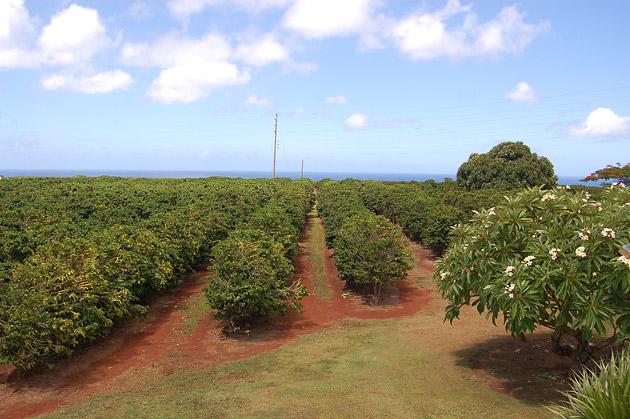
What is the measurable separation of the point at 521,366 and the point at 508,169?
39.4 metres

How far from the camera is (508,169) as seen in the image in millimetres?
45406

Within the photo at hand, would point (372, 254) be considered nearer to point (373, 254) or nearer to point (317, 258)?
point (373, 254)

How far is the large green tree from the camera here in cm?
4512

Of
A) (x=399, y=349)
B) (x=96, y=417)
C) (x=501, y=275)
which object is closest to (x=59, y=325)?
(x=96, y=417)

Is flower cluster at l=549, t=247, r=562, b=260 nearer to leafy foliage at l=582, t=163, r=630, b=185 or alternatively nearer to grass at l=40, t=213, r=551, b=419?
grass at l=40, t=213, r=551, b=419

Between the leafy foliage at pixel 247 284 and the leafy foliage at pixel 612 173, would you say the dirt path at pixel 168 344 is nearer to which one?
the leafy foliage at pixel 247 284

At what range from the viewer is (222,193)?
32062mm

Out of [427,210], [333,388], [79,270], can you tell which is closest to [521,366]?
[333,388]

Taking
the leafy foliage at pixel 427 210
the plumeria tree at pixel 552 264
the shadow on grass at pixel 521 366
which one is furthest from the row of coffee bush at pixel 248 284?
the leafy foliage at pixel 427 210

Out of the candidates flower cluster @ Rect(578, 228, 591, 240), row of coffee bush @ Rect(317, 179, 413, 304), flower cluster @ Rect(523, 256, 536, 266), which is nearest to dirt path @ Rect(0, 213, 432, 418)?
row of coffee bush @ Rect(317, 179, 413, 304)

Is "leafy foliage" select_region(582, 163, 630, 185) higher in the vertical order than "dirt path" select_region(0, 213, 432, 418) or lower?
higher

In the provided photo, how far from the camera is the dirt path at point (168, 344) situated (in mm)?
10273

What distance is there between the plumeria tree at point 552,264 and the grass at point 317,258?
35.3 feet

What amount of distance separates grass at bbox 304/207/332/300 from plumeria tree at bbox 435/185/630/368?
10753 mm
